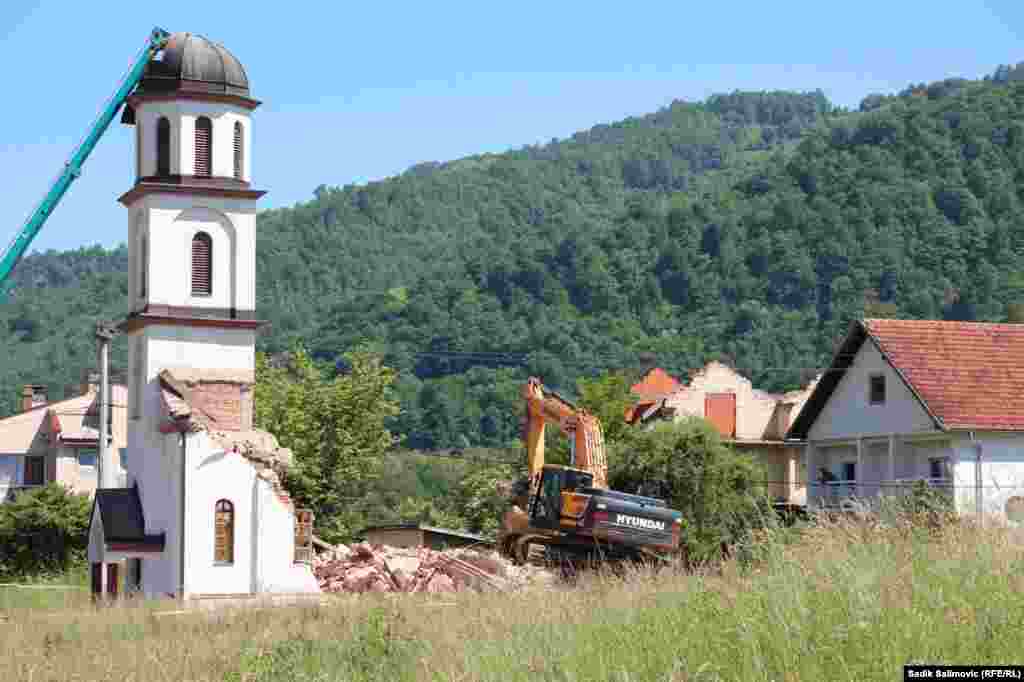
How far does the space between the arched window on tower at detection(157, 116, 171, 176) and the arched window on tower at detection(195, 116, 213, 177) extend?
0.83 m

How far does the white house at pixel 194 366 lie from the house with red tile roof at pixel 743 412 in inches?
1390

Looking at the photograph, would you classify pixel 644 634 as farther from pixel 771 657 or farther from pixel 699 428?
pixel 699 428

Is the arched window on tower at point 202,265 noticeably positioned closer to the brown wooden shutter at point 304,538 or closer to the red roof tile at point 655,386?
the brown wooden shutter at point 304,538

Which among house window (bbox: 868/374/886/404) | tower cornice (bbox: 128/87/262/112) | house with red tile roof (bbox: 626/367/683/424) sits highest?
tower cornice (bbox: 128/87/262/112)

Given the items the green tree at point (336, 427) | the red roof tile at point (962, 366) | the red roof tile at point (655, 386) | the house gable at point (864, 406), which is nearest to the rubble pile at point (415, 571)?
the red roof tile at point (962, 366)

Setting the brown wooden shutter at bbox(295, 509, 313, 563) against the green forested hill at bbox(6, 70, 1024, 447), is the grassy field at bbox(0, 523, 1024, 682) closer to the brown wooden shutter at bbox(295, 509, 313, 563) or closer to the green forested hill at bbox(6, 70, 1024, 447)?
the brown wooden shutter at bbox(295, 509, 313, 563)

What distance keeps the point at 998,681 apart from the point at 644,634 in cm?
422

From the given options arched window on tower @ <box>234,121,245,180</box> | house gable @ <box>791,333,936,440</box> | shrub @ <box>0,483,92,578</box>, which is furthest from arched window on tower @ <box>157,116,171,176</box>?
shrub @ <box>0,483,92,578</box>

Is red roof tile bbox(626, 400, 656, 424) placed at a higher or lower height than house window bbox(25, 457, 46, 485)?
higher

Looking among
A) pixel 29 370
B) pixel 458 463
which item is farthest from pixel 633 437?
pixel 29 370

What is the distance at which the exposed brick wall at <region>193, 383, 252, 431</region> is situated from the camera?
1887 inches

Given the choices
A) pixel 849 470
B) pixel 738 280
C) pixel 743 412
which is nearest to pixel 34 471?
pixel 743 412

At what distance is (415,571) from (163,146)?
15.5 meters

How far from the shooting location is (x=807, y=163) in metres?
160
